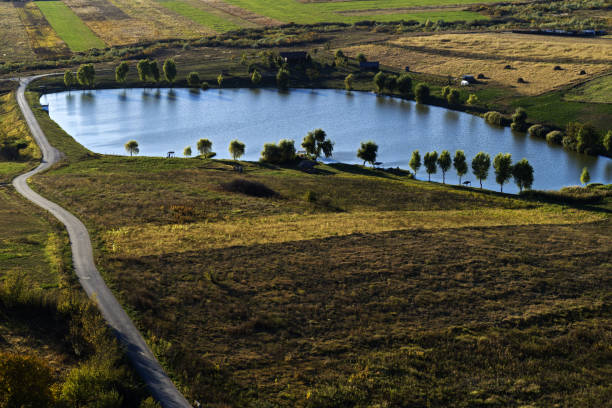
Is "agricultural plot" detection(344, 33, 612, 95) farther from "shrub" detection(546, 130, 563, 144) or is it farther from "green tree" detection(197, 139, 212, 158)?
"green tree" detection(197, 139, 212, 158)

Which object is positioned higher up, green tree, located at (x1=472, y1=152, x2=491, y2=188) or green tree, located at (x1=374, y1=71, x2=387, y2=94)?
green tree, located at (x1=374, y1=71, x2=387, y2=94)

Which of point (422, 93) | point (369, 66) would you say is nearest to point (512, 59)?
point (422, 93)


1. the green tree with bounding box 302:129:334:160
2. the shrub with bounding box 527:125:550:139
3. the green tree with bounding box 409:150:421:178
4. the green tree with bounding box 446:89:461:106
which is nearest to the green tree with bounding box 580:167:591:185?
the green tree with bounding box 409:150:421:178

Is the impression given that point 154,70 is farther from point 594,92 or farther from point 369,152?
point 594,92

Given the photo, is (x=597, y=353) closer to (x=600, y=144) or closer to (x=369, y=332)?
(x=369, y=332)

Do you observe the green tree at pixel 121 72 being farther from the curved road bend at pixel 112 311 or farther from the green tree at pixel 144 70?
the curved road bend at pixel 112 311

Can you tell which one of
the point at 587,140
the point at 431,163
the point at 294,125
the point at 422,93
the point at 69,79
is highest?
the point at 422,93
